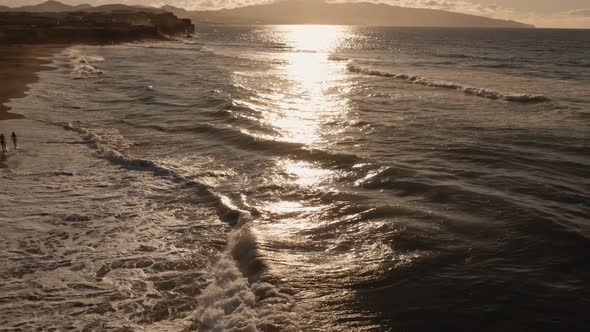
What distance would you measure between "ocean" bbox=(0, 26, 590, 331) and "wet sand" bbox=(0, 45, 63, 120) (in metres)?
2.26

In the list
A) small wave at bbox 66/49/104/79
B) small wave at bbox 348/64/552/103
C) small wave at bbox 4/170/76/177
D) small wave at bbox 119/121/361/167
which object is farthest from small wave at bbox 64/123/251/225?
small wave at bbox 348/64/552/103

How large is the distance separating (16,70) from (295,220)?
118 ft

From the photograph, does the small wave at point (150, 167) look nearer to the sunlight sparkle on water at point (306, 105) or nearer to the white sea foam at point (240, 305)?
the white sea foam at point (240, 305)

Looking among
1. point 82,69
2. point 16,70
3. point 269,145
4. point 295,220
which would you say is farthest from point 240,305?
point 82,69

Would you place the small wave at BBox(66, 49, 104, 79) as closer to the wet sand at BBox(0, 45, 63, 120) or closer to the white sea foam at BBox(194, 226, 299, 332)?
the wet sand at BBox(0, 45, 63, 120)

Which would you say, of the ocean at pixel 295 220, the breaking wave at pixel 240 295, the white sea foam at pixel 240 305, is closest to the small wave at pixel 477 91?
the ocean at pixel 295 220

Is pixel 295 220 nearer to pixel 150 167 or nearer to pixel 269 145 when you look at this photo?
pixel 150 167

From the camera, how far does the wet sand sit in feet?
92.6

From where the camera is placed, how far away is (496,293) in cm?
928

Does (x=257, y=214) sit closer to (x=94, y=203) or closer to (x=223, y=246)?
(x=223, y=246)

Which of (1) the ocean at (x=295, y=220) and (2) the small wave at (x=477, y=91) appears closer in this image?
(1) the ocean at (x=295, y=220)

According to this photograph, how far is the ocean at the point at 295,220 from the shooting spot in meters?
8.76

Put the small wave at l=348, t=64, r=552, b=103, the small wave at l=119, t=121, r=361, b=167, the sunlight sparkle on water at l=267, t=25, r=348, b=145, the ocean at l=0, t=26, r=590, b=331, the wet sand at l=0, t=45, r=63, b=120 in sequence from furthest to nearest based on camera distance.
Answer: the small wave at l=348, t=64, r=552, b=103 → the wet sand at l=0, t=45, r=63, b=120 → the sunlight sparkle on water at l=267, t=25, r=348, b=145 → the small wave at l=119, t=121, r=361, b=167 → the ocean at l=0, t=26, r=590, b=331

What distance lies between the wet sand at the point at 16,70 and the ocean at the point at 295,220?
2259 millimetres
